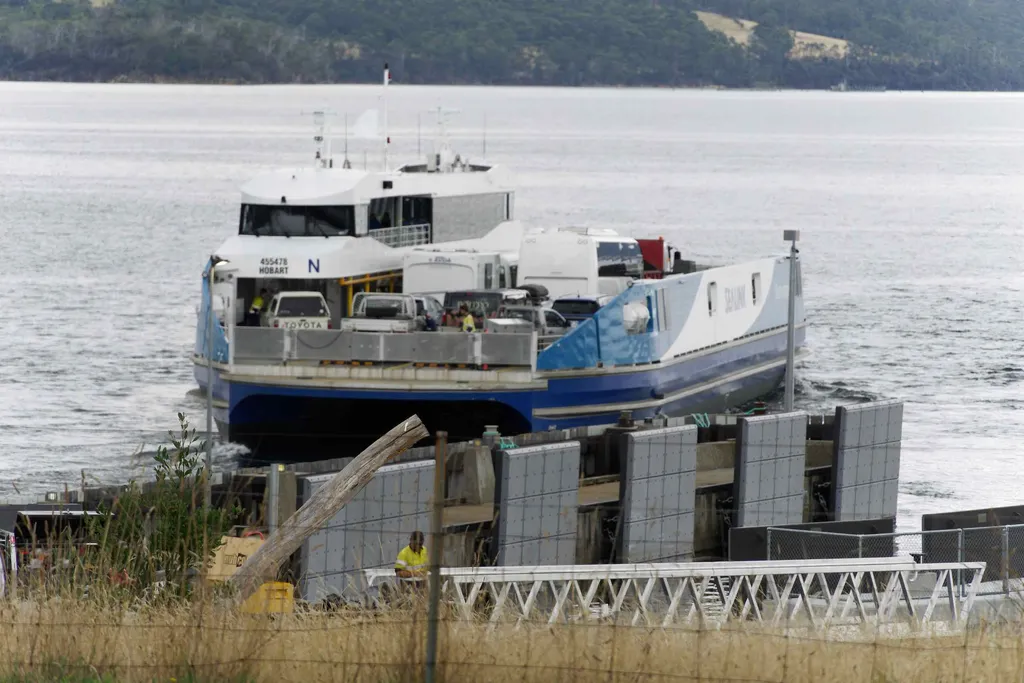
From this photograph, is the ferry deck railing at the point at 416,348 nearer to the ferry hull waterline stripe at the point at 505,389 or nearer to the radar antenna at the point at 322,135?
the ferry hull waterline stripe at the point at 505,389

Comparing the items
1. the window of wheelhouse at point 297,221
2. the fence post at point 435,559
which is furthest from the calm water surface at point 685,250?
the fence post at point 435,559

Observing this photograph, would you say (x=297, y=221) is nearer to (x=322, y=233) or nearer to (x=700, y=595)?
(x=322, y=233)

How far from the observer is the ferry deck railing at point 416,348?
99.7 feet

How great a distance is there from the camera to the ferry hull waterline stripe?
99.4 feet

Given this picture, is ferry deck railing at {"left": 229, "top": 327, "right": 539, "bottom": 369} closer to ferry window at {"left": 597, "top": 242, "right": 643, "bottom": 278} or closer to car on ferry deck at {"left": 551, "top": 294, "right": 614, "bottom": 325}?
car on ferry deck at {"left": 551, "top": 294, "right": 614, "bottom": 325}

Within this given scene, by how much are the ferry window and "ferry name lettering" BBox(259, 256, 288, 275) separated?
8096 mm

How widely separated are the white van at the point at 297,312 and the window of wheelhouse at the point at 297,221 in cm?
156

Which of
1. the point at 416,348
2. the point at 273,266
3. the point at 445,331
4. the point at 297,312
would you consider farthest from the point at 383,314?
the point at 273,266

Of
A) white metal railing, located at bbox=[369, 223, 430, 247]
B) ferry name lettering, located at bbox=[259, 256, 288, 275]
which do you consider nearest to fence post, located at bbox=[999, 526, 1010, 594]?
ferry name lettering, located at bbox=[259, 256, 288, 275]

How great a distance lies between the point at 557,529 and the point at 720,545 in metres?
3.59

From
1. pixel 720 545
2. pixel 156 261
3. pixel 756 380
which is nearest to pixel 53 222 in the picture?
pixel 156 261

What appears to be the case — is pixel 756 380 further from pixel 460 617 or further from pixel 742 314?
pixel 460 617

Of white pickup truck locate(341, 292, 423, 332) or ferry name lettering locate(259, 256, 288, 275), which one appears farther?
ferry name lettering locate(259, 256, 288, 275)

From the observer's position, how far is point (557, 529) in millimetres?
20953
